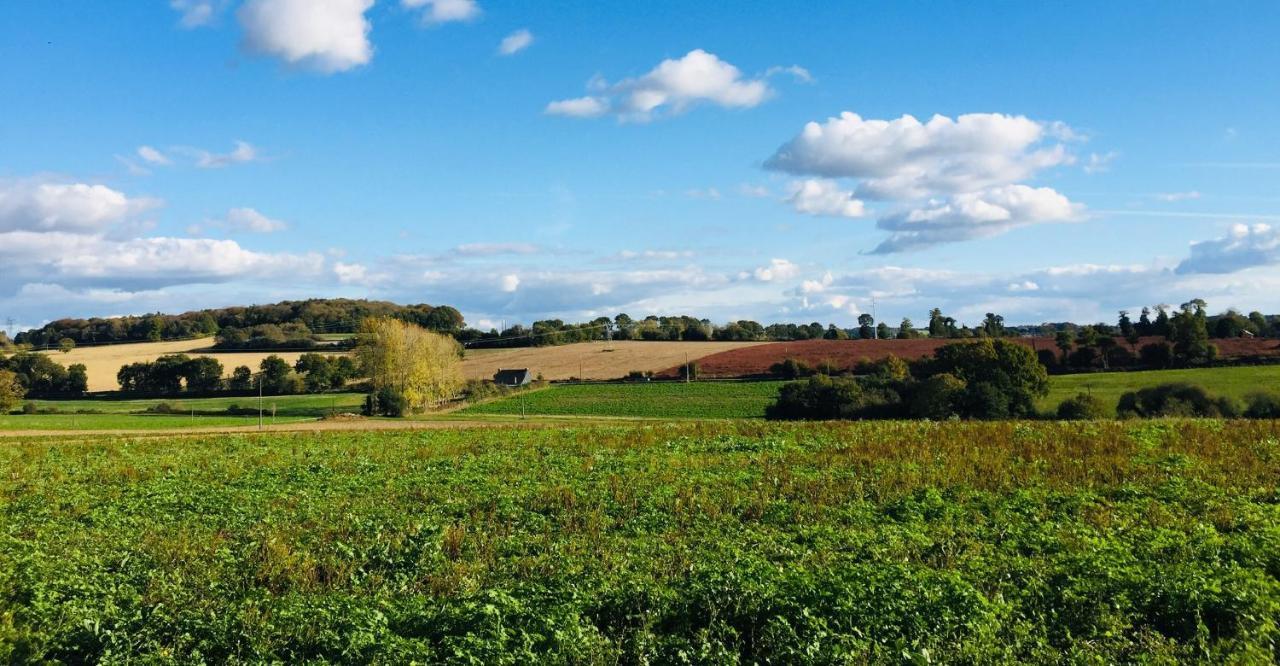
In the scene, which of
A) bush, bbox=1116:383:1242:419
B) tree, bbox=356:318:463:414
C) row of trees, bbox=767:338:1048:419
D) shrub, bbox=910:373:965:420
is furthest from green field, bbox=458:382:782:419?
bush, bbox=1116:383:1242:419

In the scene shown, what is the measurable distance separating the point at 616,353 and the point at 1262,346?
7637cm

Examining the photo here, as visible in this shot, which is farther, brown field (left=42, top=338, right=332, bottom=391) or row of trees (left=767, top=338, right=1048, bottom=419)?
brown field (left=42, top=338, right=332, bottom=391)

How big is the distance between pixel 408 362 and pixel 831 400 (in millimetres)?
47517

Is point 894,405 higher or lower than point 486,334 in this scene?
lower

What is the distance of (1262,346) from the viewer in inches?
3196

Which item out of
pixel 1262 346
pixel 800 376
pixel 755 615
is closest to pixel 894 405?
pixel 800 376

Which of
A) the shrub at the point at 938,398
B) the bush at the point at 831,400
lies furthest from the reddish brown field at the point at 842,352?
the shrub at the point at 938,398

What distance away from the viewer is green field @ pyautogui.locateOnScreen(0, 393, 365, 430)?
2549 inches

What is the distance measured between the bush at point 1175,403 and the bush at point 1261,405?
2.13 feet

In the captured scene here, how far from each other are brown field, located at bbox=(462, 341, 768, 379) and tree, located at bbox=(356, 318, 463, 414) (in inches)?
542

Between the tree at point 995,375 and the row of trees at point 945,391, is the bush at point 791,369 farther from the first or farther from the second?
the tree at point 995,375

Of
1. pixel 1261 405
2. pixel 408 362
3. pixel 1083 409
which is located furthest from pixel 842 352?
pixel 408 362

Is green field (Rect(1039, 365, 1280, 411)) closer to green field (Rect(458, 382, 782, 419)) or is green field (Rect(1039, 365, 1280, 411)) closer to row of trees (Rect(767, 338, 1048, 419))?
row of trees (Rect(767, 338, 1048, 419))

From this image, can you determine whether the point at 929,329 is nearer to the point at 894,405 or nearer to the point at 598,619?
the point at 894,405
